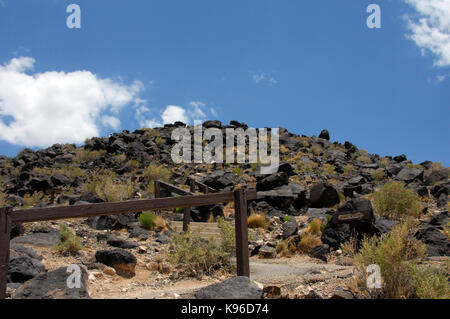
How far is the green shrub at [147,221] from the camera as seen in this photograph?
1262 cm

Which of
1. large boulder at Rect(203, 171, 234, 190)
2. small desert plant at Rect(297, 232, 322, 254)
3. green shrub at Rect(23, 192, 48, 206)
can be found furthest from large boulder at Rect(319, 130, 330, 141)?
small desert plant at Rect(297, 232, 322, 254)

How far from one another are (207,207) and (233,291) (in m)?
10.8

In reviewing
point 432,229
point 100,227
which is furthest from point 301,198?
point 100,227

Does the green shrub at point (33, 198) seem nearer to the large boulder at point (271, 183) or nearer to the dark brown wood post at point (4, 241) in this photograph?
the large boulder at point (271, 183)

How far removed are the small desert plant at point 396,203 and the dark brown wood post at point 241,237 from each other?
870 centimetres

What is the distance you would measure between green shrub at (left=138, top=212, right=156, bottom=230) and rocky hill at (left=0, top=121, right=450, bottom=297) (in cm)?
17

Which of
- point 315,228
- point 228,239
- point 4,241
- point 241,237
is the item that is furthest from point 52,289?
point 315,228

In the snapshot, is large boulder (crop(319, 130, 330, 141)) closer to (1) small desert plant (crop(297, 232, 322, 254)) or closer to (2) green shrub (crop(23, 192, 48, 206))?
(2) green shrub (crop(23, 192, 48, 206))

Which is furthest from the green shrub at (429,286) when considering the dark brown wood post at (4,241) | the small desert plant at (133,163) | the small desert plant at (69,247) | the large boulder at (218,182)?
the small desert plant at (133,163)

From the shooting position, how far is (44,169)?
94.4 feet

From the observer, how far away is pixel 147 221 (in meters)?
12.6

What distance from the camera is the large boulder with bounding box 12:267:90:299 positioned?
14.5 ft
